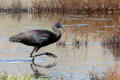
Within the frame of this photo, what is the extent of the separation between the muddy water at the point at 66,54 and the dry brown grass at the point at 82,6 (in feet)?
13.1

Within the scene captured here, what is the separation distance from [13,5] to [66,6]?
111 inches

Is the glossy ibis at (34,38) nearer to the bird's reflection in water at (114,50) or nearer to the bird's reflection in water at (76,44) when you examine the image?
the bird's reflection in water at (114,50)

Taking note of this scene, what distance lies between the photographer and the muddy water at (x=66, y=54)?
9.43 m

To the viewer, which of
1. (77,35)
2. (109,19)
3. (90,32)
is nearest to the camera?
(77,35)

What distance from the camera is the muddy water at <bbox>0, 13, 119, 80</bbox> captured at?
371 inches

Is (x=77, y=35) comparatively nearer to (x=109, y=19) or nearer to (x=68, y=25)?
(x=68, y=25)

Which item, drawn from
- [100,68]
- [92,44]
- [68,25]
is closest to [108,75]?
[100,68]

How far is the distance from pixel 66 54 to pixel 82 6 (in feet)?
39.8

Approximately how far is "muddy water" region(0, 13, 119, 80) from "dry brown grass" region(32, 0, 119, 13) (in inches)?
157

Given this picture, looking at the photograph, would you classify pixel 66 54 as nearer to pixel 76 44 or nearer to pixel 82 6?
pixel 76 44

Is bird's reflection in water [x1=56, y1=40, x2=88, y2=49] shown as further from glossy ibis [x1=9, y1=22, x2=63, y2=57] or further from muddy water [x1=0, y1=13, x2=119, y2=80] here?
glossy ibis [x1=9, y1=22, x2=63, y2=57]

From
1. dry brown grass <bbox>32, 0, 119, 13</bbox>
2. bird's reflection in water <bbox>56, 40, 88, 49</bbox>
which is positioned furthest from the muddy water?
dry brown grass <bbox>32, 0, 119, 13</bbox>

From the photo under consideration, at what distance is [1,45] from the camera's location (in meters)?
12.9

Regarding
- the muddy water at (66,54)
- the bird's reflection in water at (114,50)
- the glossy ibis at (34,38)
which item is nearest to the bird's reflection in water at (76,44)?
the muddy water at (66,54)
